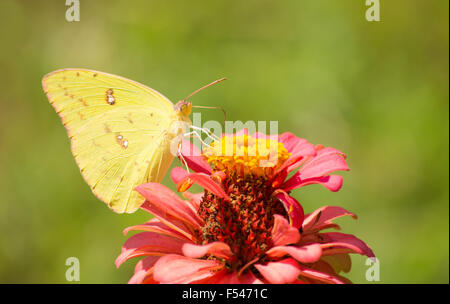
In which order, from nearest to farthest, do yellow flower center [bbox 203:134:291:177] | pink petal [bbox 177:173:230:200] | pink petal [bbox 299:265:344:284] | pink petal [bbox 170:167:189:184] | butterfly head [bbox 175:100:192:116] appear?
1. pink petal [bbox 299:265:344:284]
2. pink petal [bbox 177:173:230:200]
3. yellow flower center [bbox 203:134:291:177]
4. pink petal [bbox 170:167:189:184]
5. butterfly head [bbox 175:100:192:116]

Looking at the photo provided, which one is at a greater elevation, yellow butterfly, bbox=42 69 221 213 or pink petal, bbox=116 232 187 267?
yellow butterfly, bbox=42 69 221 213

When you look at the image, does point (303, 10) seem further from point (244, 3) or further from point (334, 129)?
point (334, 129)

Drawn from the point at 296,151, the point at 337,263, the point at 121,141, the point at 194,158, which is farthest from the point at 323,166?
the point at 121,141

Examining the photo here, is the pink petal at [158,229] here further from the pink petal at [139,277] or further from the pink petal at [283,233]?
the pink petal at [283,233]

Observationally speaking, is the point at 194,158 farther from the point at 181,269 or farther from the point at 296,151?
the point at 181,269

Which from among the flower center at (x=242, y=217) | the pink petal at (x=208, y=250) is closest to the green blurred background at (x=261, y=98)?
the flower center at (x=242, y=217)

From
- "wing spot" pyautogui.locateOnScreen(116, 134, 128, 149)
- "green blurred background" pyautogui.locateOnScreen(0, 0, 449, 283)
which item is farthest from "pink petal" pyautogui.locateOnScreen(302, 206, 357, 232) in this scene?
"green blurred background" pyautogui.locateOnScreen(0, 0, 449, 283)

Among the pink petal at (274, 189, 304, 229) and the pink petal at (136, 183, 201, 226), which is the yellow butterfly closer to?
the pink petal at (136, 183, 201, 226)
